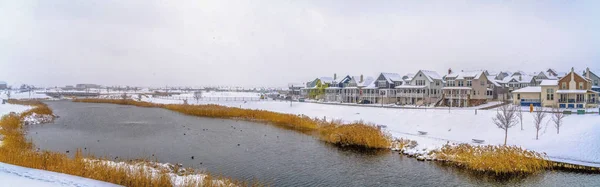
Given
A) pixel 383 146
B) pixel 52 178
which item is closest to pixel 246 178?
pixel 52 178

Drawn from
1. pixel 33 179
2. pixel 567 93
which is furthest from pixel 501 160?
pixel 567 93

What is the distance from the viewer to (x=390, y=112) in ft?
159

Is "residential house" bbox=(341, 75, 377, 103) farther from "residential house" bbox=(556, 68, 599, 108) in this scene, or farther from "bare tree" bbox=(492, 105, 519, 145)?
"bare tree" bbox=(492, 105, 519, 145)

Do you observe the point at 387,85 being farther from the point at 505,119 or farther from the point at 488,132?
the point at 505,119

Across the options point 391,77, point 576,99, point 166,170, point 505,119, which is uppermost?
point 391,77

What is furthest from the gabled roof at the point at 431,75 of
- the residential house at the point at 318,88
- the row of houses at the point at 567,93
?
the residential house at the point at 318,88

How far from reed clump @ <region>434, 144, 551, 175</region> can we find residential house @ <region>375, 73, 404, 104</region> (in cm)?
5039

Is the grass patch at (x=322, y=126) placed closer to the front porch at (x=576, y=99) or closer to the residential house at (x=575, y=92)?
the front porch at (x=576, y=99)

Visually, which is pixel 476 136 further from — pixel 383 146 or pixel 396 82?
pixel 396 82

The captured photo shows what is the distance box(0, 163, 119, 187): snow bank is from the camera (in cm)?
A: 1149

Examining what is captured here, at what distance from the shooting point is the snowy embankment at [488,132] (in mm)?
24617

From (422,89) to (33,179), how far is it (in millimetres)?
64874

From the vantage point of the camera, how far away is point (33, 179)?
39.9 ft

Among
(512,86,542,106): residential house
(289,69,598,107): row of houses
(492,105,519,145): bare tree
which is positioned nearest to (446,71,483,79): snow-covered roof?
(289,69,598,107): row of houses
